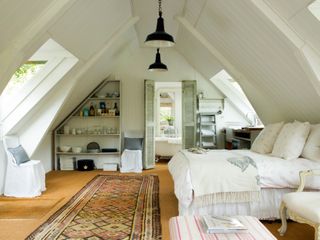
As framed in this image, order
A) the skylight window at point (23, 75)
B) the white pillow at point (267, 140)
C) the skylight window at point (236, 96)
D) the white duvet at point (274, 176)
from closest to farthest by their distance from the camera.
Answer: the white duvet at point (274, 176) → the white pillow at point (267, 140) → the skylight window at point (23, 75) → the skylight window at point (236, 96)

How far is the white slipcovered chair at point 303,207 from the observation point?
245 cm

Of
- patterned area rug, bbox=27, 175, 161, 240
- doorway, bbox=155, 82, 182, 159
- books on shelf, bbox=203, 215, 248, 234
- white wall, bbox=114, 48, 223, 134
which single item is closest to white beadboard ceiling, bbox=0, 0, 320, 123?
white wall, bbox=114, 48, 223, 134

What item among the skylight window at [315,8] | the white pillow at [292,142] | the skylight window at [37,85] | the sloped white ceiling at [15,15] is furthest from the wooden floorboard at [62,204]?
the skylight window at [315,8]

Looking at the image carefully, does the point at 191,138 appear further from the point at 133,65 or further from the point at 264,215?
the point at 264,215

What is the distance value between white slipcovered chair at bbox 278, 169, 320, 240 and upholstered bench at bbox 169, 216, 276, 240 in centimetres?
63

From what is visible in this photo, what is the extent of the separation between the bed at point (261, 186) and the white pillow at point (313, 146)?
9 cm

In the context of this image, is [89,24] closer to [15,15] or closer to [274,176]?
[15,15]

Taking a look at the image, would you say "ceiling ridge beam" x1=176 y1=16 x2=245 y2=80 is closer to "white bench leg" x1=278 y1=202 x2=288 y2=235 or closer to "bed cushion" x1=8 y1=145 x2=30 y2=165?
"white bench leg" x1=278 y1=202 x2=288 y2=235

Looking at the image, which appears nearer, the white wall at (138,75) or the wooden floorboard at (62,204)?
the wooden floorboard at (62,204)

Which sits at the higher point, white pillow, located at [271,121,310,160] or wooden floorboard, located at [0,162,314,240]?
white pillow, located at [271,121,310,160]

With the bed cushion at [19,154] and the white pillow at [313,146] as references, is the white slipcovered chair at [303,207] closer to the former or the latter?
the white pillow at [313,146]

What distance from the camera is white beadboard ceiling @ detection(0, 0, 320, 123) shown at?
2.93m

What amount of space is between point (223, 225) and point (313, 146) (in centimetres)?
221

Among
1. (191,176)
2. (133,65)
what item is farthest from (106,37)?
(191,176)
